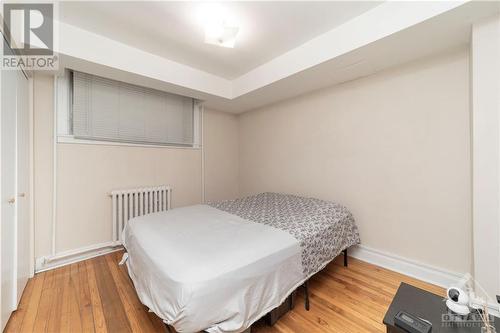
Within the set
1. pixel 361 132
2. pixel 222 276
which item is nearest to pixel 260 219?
pixel 222 276

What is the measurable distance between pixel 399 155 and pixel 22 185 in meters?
3.64

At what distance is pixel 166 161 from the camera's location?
3.21 meters

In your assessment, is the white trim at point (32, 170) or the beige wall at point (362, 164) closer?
the beige wall at point (362, 164)

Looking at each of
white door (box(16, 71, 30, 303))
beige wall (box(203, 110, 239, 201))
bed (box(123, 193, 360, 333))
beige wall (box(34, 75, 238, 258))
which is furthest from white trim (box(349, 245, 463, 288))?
white door (box(16, 71, 30, 303))

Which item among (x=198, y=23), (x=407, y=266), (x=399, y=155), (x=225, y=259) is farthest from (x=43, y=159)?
(x=407, y=266)

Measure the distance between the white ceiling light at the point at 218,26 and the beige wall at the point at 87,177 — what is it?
1.88 metres

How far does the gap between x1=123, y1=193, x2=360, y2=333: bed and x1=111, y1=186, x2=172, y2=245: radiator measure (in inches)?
34.4

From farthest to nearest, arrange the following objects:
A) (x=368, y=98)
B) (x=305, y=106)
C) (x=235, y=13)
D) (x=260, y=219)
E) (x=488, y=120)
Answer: (x=305, y=106)
(x=368, y=98)
(x=260, y=219)
(x=235, y=13)
(x=488, y=120)

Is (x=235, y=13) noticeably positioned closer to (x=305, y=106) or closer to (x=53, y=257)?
(x=305, y=106)

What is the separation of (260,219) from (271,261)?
62 cm

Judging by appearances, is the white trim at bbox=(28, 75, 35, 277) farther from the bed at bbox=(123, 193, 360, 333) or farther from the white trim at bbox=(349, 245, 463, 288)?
the white trim at bbox=(349, 245, 463, 288)

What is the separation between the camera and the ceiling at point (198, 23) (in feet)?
5.61

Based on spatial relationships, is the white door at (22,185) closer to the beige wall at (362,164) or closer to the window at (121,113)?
the beige wall at (362,164)

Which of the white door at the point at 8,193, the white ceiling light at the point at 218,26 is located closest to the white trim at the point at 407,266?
the white ceiling light at the point at 218,26
